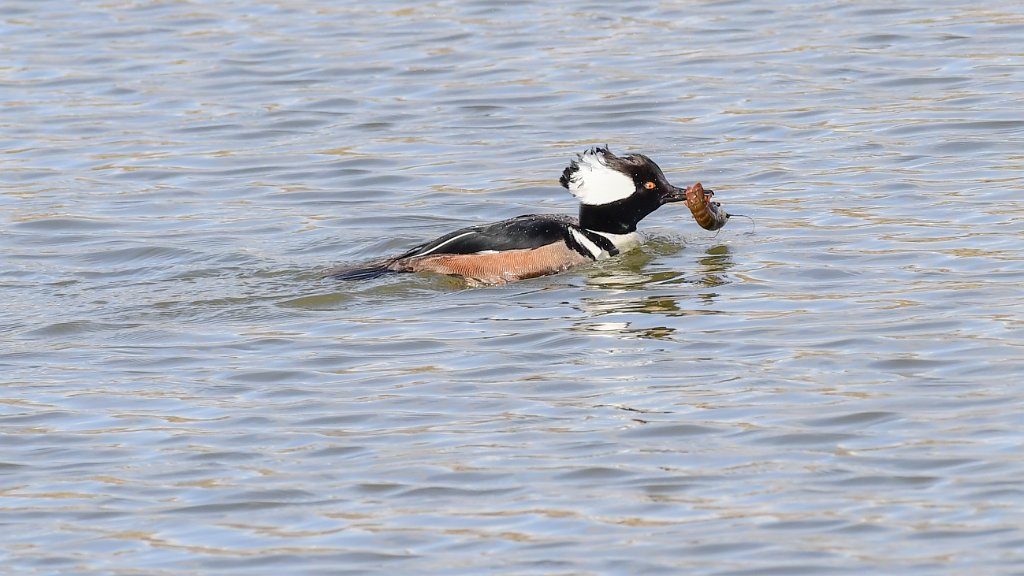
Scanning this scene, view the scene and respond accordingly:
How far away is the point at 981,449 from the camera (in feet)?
25.9

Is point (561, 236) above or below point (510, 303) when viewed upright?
above

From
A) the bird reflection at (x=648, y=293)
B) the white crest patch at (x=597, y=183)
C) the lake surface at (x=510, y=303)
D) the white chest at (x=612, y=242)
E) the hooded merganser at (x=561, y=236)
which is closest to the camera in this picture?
the lake surface at (x=510, y=303)

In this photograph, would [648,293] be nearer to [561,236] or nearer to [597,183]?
[561,236]

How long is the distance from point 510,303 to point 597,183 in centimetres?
161

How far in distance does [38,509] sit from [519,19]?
13.8 metres

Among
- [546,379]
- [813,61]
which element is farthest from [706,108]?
[546,379]

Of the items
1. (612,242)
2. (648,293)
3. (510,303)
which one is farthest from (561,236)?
(510,303)

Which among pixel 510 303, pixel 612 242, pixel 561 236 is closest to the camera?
pixel 510 303

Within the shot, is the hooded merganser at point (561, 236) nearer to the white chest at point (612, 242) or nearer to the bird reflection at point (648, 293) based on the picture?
the white chest at point (612, 242)

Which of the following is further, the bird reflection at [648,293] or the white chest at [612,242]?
the white chest at [612,242]

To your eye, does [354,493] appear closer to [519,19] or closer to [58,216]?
[58,216]

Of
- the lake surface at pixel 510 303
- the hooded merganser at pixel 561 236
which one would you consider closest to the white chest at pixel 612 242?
the hooded merganser at pixel 561 236

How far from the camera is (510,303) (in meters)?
11.5

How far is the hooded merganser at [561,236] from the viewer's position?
472 inches
